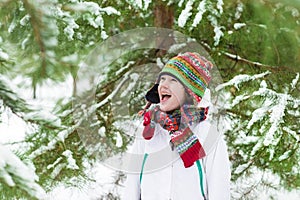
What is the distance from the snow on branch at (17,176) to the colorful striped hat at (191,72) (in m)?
0.65

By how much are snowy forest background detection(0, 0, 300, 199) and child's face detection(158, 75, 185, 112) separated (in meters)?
0.23

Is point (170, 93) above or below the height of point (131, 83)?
above

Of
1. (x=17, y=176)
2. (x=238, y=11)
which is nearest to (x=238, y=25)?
(x=238, y=11)

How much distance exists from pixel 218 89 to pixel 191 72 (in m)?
0.55

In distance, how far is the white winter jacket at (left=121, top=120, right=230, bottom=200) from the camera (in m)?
1.00

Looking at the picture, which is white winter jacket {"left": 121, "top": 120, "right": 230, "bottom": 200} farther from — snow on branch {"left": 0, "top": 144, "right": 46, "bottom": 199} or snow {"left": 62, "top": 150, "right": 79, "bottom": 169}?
snow on branch {"left": 0, "top": 144, "right": 46, "bottom": 199}

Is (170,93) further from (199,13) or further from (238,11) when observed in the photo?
(238,11)

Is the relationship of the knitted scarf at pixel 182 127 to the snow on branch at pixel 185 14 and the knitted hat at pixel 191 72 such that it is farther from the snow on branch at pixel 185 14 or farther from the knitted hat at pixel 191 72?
the snow on branch at pixel 185 14

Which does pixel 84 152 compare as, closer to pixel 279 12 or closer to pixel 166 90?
pixel 166 90

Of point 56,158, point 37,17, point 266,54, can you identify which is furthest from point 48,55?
point 266,54

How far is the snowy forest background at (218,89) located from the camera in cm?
127

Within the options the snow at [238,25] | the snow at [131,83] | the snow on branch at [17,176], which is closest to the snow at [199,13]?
the snow at [238,25]

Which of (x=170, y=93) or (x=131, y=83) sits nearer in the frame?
(x=170, y=93)

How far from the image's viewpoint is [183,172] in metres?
1.01
